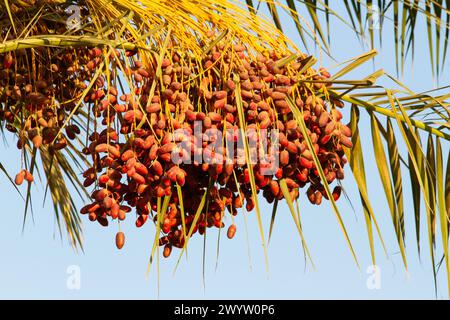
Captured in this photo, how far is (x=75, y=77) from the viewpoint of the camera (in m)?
2.36

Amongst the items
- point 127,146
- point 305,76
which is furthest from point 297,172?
point 127,146

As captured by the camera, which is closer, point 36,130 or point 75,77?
point 36,130

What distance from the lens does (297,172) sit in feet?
6.72

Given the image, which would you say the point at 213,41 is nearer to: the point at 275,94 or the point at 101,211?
the point at 275,94

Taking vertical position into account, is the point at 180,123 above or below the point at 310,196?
above

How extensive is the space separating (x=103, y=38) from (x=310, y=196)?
0.60 m

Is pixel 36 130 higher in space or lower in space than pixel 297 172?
higher
